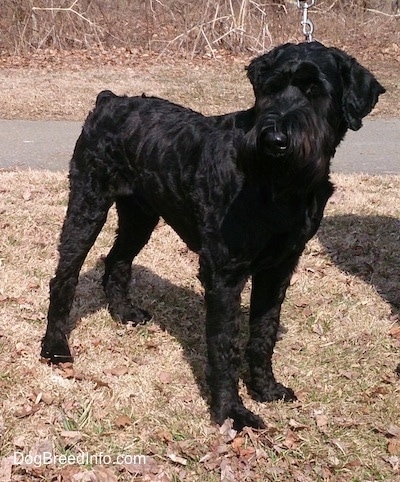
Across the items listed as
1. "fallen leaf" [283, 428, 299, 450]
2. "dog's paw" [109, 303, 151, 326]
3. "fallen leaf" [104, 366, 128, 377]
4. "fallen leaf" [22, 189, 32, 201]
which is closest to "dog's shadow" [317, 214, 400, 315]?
"fallen leaf" [283, 428, 299, 450]

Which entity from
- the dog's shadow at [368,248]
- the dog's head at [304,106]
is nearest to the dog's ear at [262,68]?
the dog's head at [304,106]

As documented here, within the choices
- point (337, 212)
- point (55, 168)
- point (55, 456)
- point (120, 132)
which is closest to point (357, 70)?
point (120, 132)

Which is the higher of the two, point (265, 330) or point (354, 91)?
point (354, 91)

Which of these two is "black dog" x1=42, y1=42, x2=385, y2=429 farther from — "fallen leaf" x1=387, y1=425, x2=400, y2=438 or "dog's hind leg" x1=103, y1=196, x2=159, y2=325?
"fallen leaf" x1=387, y1=425, x2=400, y2=438

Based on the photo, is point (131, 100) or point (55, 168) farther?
point (55, 168)

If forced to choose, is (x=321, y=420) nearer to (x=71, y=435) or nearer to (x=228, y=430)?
(x=228, y=430)

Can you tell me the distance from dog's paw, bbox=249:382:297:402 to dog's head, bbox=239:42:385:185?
1633 mm

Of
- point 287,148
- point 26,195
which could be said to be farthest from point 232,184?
point 26,195

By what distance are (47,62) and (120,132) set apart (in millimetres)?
11334

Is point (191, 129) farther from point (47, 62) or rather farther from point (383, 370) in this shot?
point (47, 62)

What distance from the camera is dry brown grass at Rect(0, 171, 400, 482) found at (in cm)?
395

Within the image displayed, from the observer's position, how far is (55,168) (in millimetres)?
9586

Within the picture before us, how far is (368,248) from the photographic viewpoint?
7.03m

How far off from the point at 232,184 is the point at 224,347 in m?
0.97
